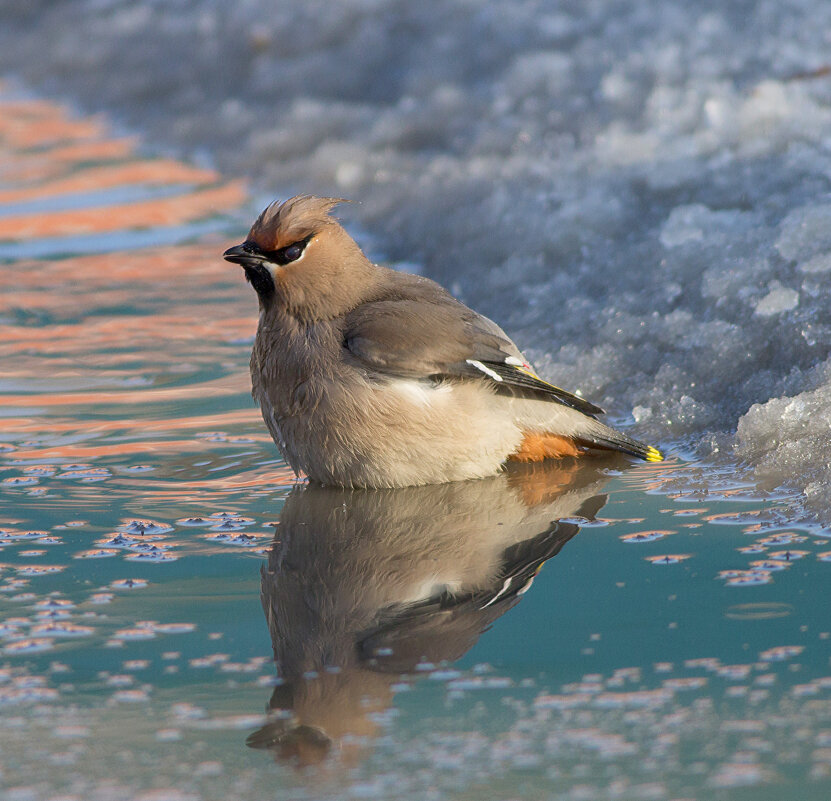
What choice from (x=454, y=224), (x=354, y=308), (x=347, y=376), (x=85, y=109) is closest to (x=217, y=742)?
(x=347, y=376)

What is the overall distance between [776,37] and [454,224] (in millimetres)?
2092

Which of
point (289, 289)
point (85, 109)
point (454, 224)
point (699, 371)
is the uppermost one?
point (85, 109)

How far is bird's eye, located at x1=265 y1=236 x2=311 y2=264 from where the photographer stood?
14.1 ft

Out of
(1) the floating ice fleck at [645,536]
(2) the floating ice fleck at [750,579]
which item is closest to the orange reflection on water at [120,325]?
(1) the floating ice fleck at [645,536]

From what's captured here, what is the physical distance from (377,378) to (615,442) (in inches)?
30.6

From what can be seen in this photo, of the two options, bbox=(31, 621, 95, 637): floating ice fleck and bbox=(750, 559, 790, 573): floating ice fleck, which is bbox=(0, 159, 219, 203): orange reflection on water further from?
bbox=(750, 559, 790, 573): floating ice fleck

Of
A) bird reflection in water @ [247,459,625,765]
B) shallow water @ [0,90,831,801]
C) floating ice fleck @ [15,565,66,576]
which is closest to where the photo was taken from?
shallow water @ [0,90,831,801]

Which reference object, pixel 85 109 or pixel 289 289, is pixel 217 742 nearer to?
pixel 289 289

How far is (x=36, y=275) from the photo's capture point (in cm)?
677

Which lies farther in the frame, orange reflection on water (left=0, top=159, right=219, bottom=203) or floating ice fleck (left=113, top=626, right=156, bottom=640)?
orange reflection on water (left=0, top=159, right=219, bottom=203)

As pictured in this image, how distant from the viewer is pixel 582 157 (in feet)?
21.8

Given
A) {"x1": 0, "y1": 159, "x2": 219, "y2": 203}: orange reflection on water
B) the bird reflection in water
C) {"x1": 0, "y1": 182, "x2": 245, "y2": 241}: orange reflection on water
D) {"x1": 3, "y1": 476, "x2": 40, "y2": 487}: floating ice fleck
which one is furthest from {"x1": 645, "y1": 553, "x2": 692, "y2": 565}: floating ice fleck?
{"x1": 0, "y1": 159, "x2": 219, "y2": 203}: orange reflection on water

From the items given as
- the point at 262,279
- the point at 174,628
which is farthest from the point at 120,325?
the point at 174,628

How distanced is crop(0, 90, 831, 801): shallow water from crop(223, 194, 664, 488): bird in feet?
0.38
